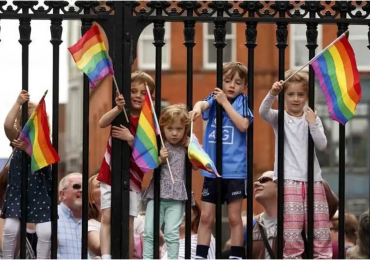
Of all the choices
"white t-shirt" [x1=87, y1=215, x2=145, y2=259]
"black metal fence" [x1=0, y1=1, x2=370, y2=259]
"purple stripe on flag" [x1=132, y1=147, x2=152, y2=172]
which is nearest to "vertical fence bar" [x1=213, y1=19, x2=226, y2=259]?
"black metal fence" [x1=0, y1=1, x2=370, y2=259]

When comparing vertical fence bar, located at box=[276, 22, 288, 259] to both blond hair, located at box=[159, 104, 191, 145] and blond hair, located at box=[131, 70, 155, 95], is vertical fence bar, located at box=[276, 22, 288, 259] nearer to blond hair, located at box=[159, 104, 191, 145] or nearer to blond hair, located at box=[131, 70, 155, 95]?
blond hair, located at box=[159, 104, 191, 145]

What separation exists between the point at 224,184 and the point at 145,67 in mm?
36654

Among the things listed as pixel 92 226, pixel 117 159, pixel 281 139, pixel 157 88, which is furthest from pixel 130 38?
pixel 92 226

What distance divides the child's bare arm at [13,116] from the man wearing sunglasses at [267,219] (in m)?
Answer: 2.22

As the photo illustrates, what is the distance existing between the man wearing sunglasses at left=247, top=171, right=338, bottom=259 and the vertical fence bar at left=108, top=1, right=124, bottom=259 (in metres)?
1.47

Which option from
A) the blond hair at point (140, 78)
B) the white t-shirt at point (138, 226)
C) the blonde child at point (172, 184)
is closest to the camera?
the blonde child at point (172, 184)

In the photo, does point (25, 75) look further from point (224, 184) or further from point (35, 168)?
point (224, 184)

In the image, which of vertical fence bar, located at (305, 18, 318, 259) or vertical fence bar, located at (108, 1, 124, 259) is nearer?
vertical fence bar, located at (108, 1, 124, 259)

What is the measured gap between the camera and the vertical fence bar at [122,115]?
33.5 ft

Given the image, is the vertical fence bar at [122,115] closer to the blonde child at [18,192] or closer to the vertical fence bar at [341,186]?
the blonde child at [18,192]

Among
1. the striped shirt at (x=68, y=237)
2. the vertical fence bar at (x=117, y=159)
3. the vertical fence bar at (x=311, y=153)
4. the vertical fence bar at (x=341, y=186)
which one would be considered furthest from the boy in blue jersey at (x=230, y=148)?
the striped shirt at (x=68, y=237)

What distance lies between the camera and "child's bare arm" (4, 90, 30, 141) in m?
10.2

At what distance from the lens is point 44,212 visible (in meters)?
10.5

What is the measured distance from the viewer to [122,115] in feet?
33.8
